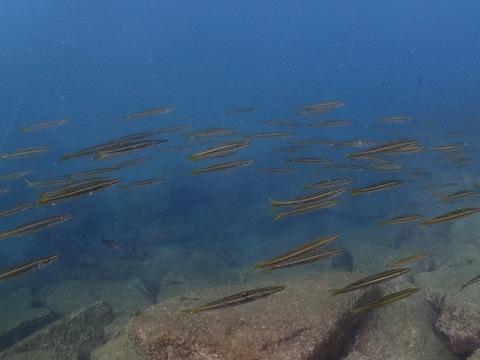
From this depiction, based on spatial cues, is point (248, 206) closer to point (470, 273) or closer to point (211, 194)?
point (211, 194)

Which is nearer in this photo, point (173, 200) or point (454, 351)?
point (454, 351)

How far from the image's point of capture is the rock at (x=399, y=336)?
5059 millimetres

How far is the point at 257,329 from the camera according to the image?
184 inches

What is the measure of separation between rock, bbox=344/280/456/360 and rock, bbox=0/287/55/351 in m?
7.13

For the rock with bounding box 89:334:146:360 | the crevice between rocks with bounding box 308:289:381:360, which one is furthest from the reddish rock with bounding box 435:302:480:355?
the rock with bounding box 89:334:146:360

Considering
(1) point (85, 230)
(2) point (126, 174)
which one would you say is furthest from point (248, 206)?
(2) point (126, 174)

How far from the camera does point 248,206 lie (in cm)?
2667

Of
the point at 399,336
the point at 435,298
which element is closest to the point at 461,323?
the point at 399,336

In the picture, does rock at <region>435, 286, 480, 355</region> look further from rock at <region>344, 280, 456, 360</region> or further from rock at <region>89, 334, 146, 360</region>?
rock at <region>89, 334, 146, 360</region>

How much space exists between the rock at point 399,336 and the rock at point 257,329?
276mm

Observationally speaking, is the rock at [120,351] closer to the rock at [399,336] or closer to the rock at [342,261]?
the rock at [399,336]

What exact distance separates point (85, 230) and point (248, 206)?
1081 cm

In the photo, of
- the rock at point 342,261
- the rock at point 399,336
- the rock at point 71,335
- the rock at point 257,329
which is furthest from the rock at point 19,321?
the rock at point 342,261

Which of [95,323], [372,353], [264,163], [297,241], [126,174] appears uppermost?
[372,353]
